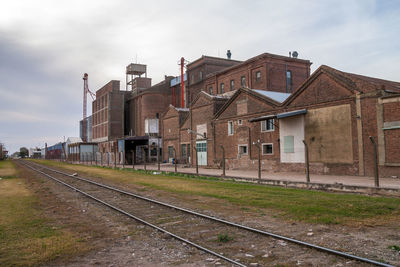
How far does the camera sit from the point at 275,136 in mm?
25062

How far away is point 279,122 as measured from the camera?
24.7m

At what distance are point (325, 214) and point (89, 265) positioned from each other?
6584 millimetres

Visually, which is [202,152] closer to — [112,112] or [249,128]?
[249,128]

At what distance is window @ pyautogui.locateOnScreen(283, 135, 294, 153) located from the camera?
77.0 feet

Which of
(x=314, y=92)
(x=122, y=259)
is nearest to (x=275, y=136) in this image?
(x=314, y=92)

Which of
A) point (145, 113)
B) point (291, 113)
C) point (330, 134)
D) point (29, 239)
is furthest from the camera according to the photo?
point (145, 113)

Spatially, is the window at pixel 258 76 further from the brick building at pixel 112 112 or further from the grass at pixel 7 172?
the brick building at pixel 112 112

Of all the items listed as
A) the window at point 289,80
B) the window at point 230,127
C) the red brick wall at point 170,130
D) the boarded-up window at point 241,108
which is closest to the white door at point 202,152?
the window at point 230,127

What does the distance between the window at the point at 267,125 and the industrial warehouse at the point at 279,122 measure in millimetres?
82

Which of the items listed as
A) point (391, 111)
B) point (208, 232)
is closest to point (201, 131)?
point (391, 111)

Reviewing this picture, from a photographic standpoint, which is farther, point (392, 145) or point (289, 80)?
point (289, 80)

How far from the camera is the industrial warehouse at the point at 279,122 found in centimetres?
1834

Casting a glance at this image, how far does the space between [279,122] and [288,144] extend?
76.5 inches

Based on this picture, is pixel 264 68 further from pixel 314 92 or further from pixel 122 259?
Answer: pixel 122 259
